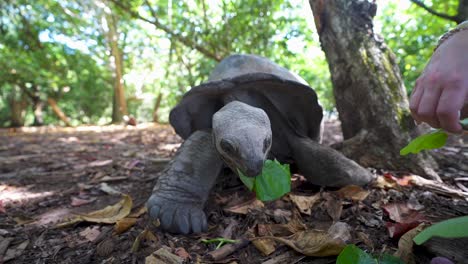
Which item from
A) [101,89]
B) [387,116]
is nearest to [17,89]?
[101,89]

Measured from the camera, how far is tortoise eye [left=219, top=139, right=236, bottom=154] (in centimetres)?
143

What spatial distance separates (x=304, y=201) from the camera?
5.92 ft

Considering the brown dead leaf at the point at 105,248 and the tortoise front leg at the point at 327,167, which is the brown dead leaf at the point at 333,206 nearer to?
the tortoise front leg at the point at 327,167

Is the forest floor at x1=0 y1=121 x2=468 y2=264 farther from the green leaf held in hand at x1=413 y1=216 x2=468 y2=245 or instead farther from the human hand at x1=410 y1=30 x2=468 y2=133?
the human hand at x1=410 y1=30 x2=468 y2=133

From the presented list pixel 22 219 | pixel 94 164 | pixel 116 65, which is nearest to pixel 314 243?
pixel 22 219

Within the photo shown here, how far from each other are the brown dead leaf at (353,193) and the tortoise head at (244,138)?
0.62 m

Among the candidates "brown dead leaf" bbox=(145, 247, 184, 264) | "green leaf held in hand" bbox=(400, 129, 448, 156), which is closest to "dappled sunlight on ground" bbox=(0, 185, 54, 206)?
"brown dead leaf" bbox=(145, 247, 184, 264)

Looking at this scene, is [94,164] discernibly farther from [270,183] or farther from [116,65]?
[116,65]

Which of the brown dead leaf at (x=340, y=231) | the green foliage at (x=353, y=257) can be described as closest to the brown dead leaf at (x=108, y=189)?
the brown dead leaf at (x=340, y=231)

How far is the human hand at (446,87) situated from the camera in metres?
0.91

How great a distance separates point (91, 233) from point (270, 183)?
961 mm

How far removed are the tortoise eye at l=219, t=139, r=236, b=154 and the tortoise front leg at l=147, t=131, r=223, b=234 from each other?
16.1 inches

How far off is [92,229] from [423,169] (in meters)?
2.00

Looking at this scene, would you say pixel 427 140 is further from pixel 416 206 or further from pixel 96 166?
pixel 96 166
